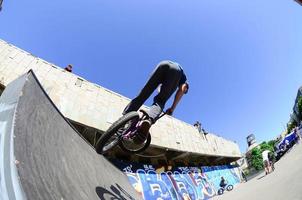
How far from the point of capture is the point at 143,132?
3.64m

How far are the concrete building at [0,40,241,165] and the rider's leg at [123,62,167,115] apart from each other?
28.8 ft

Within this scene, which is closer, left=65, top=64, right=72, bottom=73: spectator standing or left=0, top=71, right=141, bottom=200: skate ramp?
left=0, top=71, right=141, bottom=200: skate ramp

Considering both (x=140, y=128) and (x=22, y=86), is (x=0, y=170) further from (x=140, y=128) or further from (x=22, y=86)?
(x=140, y=128)

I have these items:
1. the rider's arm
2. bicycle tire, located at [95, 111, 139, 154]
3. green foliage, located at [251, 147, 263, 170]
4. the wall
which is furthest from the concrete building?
green foliage, located at [251, 147, 263, 170]

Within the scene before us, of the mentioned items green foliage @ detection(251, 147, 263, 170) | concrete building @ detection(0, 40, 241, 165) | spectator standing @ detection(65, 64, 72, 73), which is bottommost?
green foliage @ detection(251, 147, 263, 170)

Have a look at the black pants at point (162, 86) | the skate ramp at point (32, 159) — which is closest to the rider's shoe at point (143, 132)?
the black pants at point (162, 86)

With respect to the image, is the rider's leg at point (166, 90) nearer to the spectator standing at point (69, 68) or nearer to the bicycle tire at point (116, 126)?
the bicycle tire at point (116, 126)

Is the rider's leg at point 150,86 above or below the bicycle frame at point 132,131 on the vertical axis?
above

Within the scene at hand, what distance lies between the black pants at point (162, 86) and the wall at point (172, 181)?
9492 millimetres

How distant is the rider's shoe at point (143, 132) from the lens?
361cm

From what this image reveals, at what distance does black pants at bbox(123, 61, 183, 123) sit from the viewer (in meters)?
3.74

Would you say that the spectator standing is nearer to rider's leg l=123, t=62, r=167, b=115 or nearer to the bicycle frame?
rider's leg l=123, t=62, r=167, b=115

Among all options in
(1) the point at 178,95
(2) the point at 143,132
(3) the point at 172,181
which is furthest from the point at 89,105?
(2) the point at 143,132

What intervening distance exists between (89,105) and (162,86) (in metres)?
10.0
